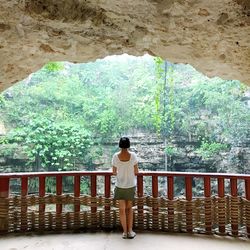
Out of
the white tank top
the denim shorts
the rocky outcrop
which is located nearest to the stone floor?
the denim shorts

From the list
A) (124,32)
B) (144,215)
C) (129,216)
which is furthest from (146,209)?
(124,32)

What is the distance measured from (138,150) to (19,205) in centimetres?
918

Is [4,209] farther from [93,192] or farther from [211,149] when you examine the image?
[211,149]

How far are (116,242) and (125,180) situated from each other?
2.43ft

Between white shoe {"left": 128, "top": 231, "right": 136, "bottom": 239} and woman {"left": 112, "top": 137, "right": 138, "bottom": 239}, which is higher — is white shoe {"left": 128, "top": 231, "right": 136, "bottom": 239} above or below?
below

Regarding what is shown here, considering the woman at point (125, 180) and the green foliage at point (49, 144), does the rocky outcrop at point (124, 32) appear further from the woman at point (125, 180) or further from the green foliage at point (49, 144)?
the green foliage at point (49, 144)

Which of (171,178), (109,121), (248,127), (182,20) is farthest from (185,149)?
(182,20)

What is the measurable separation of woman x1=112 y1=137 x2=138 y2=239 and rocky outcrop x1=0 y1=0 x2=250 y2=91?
126 cm

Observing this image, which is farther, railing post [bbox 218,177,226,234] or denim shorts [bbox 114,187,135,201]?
railing post [bbox 218,177,226,234]

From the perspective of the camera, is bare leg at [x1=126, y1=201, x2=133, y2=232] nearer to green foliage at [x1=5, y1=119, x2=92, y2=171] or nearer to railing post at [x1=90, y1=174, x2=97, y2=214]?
railing post at [x1=90, y1=174, x2=97, y2=214]

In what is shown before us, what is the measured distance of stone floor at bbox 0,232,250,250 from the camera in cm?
343

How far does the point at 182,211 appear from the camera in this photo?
393 centimetres

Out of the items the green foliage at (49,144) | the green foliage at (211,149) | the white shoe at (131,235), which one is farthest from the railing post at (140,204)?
the green foliage at (211,149)

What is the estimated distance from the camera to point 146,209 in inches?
159
